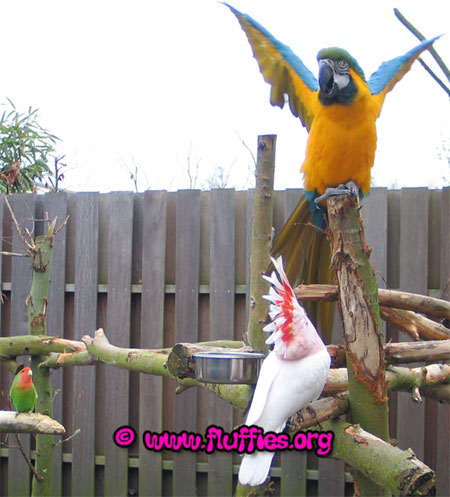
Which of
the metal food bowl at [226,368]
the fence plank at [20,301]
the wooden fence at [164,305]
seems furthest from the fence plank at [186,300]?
the metal food bowl at [226,368]

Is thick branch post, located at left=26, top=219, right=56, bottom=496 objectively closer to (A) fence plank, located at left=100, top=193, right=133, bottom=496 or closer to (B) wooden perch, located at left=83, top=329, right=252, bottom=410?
(B) wooden perch, located at left=83, top=329, right=252, bottom=410

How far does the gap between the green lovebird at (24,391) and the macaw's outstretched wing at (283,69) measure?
142 cm

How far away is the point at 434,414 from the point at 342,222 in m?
1.29

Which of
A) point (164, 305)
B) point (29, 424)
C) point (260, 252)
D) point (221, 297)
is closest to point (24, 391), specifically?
point (29, 424)

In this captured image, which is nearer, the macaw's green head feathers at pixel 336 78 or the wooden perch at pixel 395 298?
the wooden perch at pixel 395 298

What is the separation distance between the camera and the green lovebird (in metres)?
2.39

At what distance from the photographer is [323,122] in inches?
71.7

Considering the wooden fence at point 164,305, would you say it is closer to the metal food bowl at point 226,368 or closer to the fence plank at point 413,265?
the fence plank at point 413,265

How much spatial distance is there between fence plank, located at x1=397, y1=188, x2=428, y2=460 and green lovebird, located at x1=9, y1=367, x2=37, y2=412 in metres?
1.43

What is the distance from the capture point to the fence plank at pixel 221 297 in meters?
2.51

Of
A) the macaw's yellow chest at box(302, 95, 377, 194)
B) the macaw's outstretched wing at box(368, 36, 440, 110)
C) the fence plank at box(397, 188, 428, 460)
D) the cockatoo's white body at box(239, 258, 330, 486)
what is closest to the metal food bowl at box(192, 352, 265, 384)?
the cockatoo's white body at box(239, 258, 330, 486)

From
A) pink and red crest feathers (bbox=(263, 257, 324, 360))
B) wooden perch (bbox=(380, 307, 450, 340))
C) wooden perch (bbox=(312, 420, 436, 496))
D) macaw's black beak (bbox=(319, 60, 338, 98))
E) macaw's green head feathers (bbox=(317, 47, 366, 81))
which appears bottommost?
wooden perch (bbox=(312, 420, 436, 496))

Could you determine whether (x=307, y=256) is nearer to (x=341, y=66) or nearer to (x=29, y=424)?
(x=341, y=66)

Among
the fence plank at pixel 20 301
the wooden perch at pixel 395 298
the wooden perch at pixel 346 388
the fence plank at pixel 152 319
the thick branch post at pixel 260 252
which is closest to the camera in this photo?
the wooden perch at pixel 346 388
